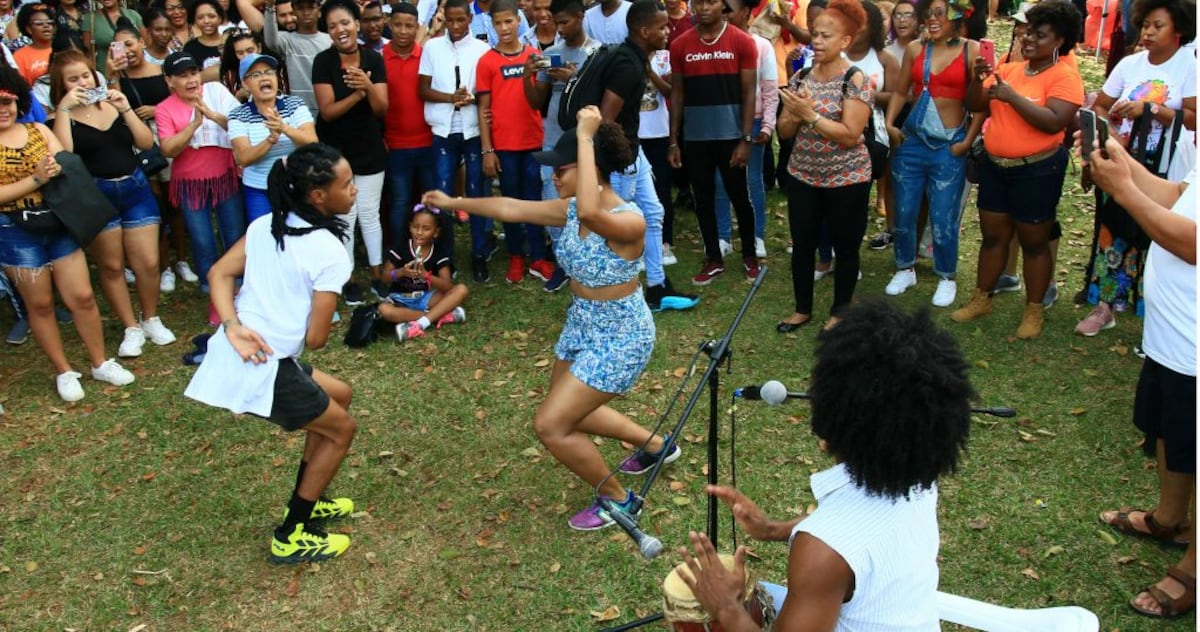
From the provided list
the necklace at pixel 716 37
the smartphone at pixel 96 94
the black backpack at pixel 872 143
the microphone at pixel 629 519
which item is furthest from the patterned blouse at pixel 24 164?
the black backpack at pixel 872 143

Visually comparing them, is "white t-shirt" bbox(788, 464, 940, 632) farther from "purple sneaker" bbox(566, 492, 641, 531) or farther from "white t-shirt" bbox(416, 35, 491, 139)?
"white t-shirt" bbox(416, 35, 491, 139)

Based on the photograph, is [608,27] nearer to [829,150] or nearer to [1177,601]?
[829,150]

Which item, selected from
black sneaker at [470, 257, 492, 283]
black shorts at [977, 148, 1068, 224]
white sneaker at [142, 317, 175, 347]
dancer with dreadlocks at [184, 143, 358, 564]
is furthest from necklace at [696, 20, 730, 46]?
white sneaker at [142, 317, 175, 347]

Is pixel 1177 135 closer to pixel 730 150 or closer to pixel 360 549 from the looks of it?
pixel 730 150

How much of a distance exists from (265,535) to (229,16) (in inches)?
269

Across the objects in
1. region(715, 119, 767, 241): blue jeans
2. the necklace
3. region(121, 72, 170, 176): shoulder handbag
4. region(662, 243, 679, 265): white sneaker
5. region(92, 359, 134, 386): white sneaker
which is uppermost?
the necklace

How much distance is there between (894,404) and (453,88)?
6069 mm

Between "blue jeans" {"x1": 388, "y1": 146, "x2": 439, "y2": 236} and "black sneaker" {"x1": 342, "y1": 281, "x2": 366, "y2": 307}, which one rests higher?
"blue jeans" {"x1": 388, "y1": 146, "x2": 439, "y2": 236}

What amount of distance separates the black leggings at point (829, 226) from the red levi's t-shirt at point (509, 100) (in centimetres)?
216

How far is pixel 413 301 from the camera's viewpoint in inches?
304

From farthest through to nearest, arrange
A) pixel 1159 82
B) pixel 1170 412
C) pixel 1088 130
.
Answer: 1. pixel 1159 82
2. pixel 1170 412
3. pixel 1088 130

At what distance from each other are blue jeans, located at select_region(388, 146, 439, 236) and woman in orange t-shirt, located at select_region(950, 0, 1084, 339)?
4.18 m

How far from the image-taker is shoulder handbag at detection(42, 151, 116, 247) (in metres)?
6.46

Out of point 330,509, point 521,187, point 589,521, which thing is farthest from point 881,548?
point 521,187
